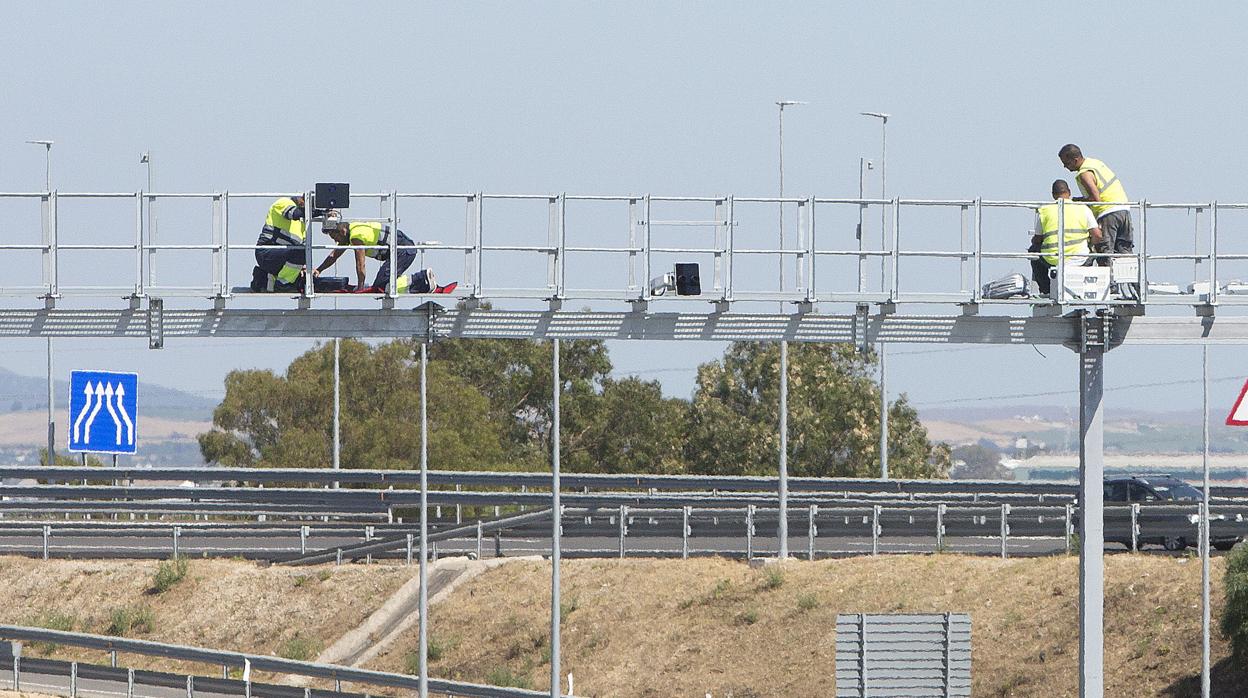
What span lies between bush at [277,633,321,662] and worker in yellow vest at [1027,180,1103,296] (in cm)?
2065

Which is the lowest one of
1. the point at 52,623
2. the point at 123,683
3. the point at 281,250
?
the point at 123,683

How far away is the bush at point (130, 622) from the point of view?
142 feet

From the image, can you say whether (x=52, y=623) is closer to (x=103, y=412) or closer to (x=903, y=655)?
(x=103, y=412)

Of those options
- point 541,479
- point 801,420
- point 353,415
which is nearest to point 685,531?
point 541,479

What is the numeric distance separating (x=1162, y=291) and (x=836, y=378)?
5253cm

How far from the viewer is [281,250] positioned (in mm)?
24594

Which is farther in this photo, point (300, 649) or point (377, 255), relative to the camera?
point (300, 649)

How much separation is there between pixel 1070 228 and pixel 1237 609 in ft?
34.5

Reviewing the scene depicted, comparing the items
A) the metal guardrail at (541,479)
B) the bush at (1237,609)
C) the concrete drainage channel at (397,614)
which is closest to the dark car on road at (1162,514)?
the metal guardrail at (541,479)

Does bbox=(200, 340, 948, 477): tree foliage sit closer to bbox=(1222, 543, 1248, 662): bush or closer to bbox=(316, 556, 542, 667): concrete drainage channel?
bbox=(316, 556, 542, 667): concrete drainage channel

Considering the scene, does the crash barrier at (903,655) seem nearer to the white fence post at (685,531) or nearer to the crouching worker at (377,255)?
the crouching worker at (377,255)

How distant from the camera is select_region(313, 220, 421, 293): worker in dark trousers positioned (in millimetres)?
24750

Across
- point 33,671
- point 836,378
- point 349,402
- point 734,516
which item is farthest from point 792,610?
point 349,402

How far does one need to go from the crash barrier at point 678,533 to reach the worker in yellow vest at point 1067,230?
1484 cm
